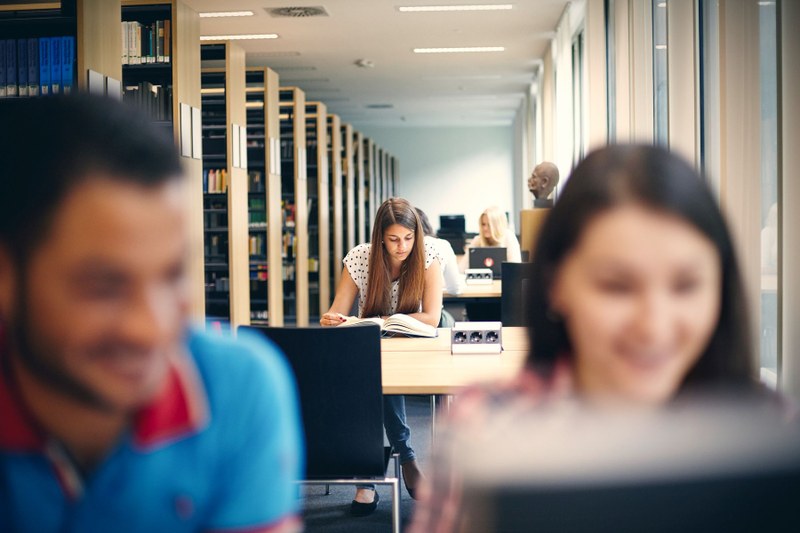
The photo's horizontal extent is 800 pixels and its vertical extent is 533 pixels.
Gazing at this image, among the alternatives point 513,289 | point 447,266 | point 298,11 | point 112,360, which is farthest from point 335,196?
point 112,360

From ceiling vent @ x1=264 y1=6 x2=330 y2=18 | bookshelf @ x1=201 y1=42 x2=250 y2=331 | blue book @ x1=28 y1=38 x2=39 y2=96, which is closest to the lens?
blue book @ x1=28 y1=38 x2=39 y2=96

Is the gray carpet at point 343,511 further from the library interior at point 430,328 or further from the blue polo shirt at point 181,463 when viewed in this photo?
the blue polo shirt at point 181,463

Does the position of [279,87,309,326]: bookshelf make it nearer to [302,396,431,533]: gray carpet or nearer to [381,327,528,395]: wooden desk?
[302,396,431,533]: gray carpet

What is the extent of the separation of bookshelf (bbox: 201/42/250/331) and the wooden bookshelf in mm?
2055

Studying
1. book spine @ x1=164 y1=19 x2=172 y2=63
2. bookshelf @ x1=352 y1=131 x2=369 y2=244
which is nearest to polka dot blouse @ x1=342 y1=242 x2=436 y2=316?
book spine @ x1=164 y1=19 x2=172 y2=63

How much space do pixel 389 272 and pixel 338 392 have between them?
1413 millimetres

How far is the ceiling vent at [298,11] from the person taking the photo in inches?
304

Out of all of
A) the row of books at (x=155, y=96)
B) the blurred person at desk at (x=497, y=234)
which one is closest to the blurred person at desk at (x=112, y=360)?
the row of books at (x=155, y=96)

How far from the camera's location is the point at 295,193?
8.41m

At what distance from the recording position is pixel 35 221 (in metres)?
0.56

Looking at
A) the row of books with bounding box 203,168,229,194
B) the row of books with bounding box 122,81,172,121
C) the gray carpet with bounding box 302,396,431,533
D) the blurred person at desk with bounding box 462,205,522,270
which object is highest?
the row of books with bounding box 122,81,172,121

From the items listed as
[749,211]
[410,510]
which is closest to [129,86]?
[410,510]

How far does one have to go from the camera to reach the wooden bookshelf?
9320 mm

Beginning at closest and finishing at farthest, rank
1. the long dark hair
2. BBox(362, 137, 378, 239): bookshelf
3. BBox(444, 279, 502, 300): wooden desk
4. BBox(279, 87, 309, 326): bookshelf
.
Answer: the long dark hair → BBox(444, 279, 502, 300): wooden desk → BBox(279, 87, 309, 326): bookshelf → BBox(362, 137, 378, 239): bookshelf
